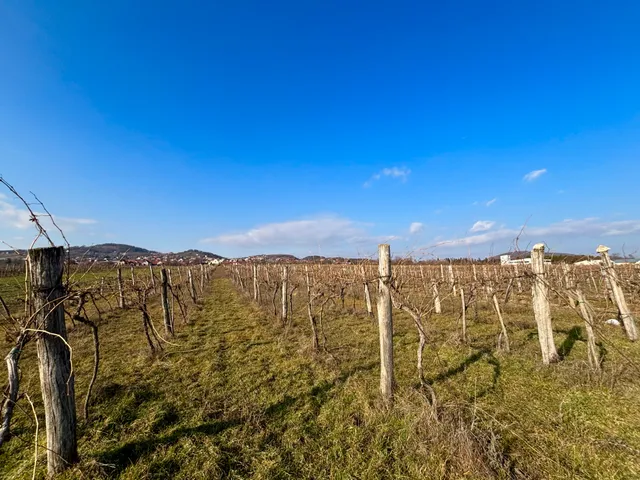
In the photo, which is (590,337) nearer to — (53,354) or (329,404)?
(329,404)

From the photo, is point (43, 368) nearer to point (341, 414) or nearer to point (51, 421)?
point (51, 421)

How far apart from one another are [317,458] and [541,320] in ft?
17.7

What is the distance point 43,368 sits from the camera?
272cm

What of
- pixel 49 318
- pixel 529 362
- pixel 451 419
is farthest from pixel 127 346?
pixel 529 362

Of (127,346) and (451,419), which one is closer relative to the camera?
(451,419)

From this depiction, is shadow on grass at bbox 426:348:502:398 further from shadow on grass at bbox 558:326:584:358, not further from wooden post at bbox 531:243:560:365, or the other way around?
shadow on grass at bbox 558:326:584:358

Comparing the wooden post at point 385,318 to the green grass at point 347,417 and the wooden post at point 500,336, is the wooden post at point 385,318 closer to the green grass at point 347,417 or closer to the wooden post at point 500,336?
the green grass at point 347,417

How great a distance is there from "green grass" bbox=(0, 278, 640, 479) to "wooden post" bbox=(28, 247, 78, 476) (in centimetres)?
34

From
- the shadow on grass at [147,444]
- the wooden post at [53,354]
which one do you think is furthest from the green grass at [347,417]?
the wooden post at [53,354]

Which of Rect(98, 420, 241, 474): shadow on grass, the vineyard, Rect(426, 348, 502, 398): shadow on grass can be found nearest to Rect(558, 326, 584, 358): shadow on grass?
the vineyard

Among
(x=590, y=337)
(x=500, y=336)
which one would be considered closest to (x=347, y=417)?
(x=500, y=336)

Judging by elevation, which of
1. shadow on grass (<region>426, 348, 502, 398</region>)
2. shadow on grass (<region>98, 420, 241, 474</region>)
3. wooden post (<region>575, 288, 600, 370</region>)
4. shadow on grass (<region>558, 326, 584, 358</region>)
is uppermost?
wooden post (<region>575, 288, 600, 370</region>)

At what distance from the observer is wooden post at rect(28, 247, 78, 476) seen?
267 cm

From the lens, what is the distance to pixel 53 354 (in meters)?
2.74
